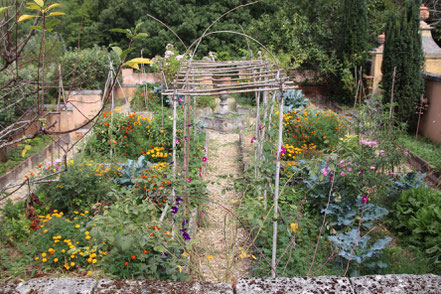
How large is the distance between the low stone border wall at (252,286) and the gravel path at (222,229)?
658 mm

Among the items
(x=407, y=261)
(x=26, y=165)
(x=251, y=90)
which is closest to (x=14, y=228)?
(x=26, y=165)

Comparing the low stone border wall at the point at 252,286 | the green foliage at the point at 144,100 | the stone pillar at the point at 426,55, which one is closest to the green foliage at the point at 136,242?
the low stone border wall at the point at 252,286

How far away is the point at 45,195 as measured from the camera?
14.3 ft

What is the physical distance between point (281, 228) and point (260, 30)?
11588 mm

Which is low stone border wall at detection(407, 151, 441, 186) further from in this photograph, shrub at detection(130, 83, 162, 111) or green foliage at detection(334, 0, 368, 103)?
shrub at detection(130, 83, 162, 111)

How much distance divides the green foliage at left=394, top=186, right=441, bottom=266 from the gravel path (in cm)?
173

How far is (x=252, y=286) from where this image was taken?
1448 mm

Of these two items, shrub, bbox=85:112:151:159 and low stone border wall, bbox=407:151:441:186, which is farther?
shrub, bbox=85:112:151:159

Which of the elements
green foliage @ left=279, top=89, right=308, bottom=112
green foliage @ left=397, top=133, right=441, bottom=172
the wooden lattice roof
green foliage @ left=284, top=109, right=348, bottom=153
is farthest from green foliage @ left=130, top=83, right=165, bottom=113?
green foliage @ left=397, top=133, right=441, bottom=172

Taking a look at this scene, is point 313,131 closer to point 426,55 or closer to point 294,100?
point 294,100

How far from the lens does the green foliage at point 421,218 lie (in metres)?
3.66

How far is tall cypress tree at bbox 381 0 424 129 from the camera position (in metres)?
8.16

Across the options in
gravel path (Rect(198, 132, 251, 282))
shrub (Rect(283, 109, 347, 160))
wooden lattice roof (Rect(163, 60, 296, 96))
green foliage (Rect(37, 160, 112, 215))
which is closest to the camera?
gravel path (Rect(198, 132, 251, 282))

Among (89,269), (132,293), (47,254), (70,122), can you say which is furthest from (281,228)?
(70,122)
